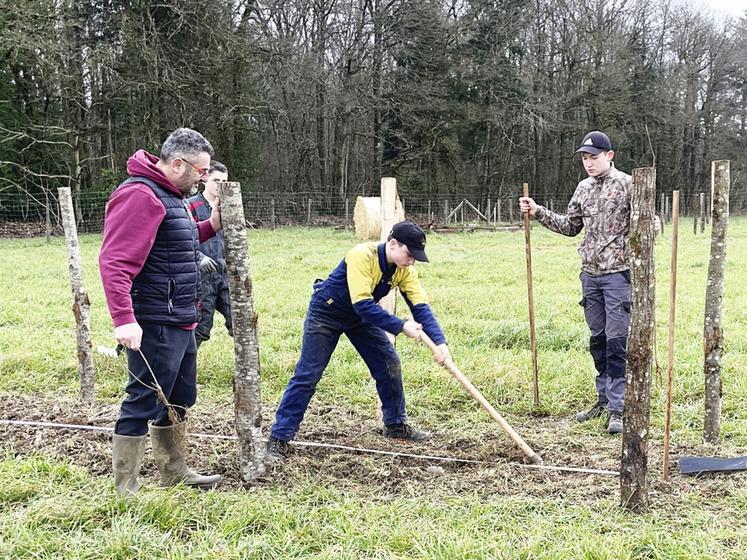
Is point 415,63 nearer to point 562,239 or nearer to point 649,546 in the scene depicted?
point 562,239

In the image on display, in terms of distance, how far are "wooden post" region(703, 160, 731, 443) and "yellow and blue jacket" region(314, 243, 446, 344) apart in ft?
5.79

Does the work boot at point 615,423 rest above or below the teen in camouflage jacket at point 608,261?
below

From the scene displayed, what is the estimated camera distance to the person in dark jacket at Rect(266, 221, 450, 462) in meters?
4.25

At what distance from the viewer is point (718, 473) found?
408 cm

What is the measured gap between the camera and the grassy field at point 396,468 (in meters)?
3.16

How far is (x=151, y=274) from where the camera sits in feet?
11.7

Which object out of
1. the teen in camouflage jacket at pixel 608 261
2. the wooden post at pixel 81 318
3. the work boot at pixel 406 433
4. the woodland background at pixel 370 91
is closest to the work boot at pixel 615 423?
the teen in camouflage jacket at pixel 608 261

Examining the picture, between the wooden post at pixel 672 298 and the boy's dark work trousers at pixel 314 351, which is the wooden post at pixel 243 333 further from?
the wooden post at pixel 672 298

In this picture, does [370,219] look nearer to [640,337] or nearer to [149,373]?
[149,373]

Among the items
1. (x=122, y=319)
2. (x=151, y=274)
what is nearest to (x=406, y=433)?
(x=151, y=274)

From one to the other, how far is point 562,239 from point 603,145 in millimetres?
17098

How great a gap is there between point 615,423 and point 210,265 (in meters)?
3.40

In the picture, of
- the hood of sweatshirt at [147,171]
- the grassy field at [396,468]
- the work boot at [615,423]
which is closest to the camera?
the grassy field at [396,468]

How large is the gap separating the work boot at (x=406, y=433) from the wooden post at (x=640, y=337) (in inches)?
70.2
